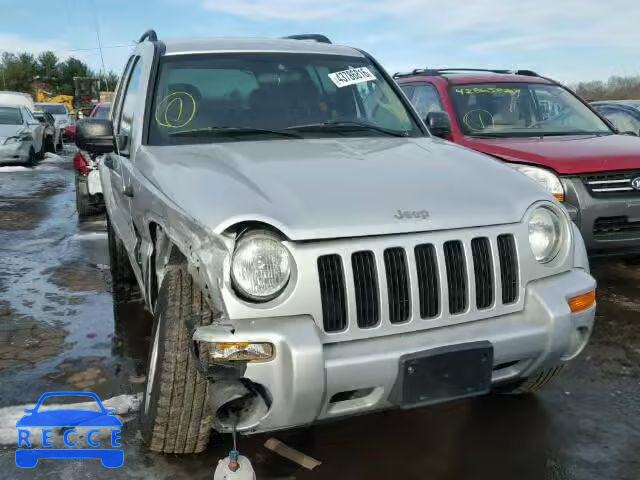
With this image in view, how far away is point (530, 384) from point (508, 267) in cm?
91

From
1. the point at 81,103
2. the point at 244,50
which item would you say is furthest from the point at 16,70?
the point at 244,50

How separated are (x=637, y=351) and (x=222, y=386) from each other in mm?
3021

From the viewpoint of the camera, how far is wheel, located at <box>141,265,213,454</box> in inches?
104

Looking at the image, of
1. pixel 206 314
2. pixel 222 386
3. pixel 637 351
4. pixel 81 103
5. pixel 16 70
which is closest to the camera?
pixel 222 386

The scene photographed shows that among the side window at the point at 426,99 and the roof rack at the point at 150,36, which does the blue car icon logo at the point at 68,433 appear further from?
the side window at the point at 426,99

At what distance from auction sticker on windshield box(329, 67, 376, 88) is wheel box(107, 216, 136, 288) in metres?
2.37

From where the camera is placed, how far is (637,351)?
14.0 ft

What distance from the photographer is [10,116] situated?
16.7 metres

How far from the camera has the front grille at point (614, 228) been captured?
5.18 m

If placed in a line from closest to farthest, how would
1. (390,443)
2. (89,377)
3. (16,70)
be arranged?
(390,443), (89,377), (16,70)

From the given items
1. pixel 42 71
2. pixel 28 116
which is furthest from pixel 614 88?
pixel 42 71

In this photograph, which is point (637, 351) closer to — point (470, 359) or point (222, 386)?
point (470, 359)

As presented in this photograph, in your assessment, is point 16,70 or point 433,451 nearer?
point 433,451

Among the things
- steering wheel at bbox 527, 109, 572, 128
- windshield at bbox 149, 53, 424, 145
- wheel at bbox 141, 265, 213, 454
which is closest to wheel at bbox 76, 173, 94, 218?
windshield at bbox 149, 53, 424, 145
